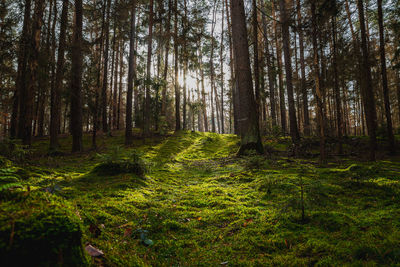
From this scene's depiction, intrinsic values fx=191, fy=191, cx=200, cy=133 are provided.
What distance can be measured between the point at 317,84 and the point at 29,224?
24.5 ft

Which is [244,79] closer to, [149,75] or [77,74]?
[149,75]

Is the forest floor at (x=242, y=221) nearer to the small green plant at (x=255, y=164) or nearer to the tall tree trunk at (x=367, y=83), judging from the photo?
the small green plant at (x=255, y=164)

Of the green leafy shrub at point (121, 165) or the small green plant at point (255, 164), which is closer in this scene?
the green leafy shrub at point (121, 165)

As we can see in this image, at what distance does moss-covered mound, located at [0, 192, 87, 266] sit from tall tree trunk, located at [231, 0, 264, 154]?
25.0ft

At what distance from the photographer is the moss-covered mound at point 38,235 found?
99cm

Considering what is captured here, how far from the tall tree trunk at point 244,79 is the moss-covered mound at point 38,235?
7.62m

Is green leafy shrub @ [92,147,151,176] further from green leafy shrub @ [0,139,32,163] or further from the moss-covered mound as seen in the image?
the moss-covered mound

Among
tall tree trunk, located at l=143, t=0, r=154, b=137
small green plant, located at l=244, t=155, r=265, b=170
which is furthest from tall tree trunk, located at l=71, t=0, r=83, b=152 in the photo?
Result: small green plant, located at l=244, t=155, r=265, b=170

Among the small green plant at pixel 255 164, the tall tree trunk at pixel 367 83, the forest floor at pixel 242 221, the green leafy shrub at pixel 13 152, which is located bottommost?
the forest floor at pixel 242 221

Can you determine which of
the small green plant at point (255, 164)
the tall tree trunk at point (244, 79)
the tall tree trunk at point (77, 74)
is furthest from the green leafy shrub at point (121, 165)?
the tall tree trunk at point (77, 74)

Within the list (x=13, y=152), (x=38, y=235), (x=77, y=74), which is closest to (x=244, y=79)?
(x=13, y=152)

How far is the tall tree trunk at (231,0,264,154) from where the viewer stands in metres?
8.41

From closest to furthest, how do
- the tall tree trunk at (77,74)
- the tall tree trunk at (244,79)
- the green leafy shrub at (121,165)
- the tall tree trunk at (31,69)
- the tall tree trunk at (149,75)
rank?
1. the green leafy shrub at (121,165)
2. the tall tree trunk at (244,79)
3. the tall tree trunk at (31,69)
4. the tall tree trunk at (77,74)
5. the tall tree trunk at (149,75)

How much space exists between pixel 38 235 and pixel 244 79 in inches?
338
